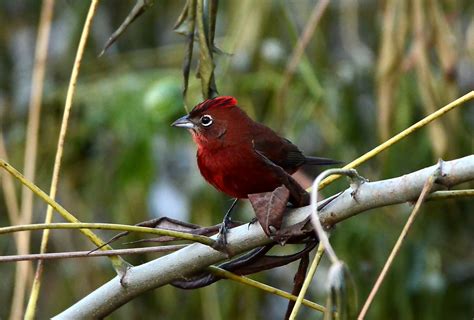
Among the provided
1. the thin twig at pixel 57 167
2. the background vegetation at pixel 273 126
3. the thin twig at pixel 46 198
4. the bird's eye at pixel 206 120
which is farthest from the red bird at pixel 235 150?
the thin twig at pixel 46 198

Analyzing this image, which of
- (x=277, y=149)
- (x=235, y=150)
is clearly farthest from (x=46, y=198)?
(x=277, y=149)

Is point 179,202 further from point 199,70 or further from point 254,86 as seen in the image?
point 199,70

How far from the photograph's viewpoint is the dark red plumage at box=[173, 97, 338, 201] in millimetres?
2688

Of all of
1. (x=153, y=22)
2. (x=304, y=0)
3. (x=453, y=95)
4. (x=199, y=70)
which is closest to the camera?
(x=199, y=70)

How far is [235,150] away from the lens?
2834 millimetres

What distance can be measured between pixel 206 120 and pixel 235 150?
0.23 meters

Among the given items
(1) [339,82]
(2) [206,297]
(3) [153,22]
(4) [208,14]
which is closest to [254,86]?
(1) [339,82]

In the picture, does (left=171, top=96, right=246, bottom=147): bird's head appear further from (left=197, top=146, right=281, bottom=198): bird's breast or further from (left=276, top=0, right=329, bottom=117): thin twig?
(left=276, top=0, right=329, bottom=117): thin twig

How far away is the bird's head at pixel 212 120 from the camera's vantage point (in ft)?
9.62

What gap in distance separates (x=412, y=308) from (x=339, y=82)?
94 centimetres

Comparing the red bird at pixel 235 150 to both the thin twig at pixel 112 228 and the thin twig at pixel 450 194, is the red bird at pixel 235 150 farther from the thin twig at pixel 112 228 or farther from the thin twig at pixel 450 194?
the thin twig at pixel 450 194

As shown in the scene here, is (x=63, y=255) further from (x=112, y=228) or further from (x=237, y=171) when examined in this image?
(x=237, y=171)

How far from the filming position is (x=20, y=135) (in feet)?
15.5

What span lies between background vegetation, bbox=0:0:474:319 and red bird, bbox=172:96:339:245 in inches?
19.1
